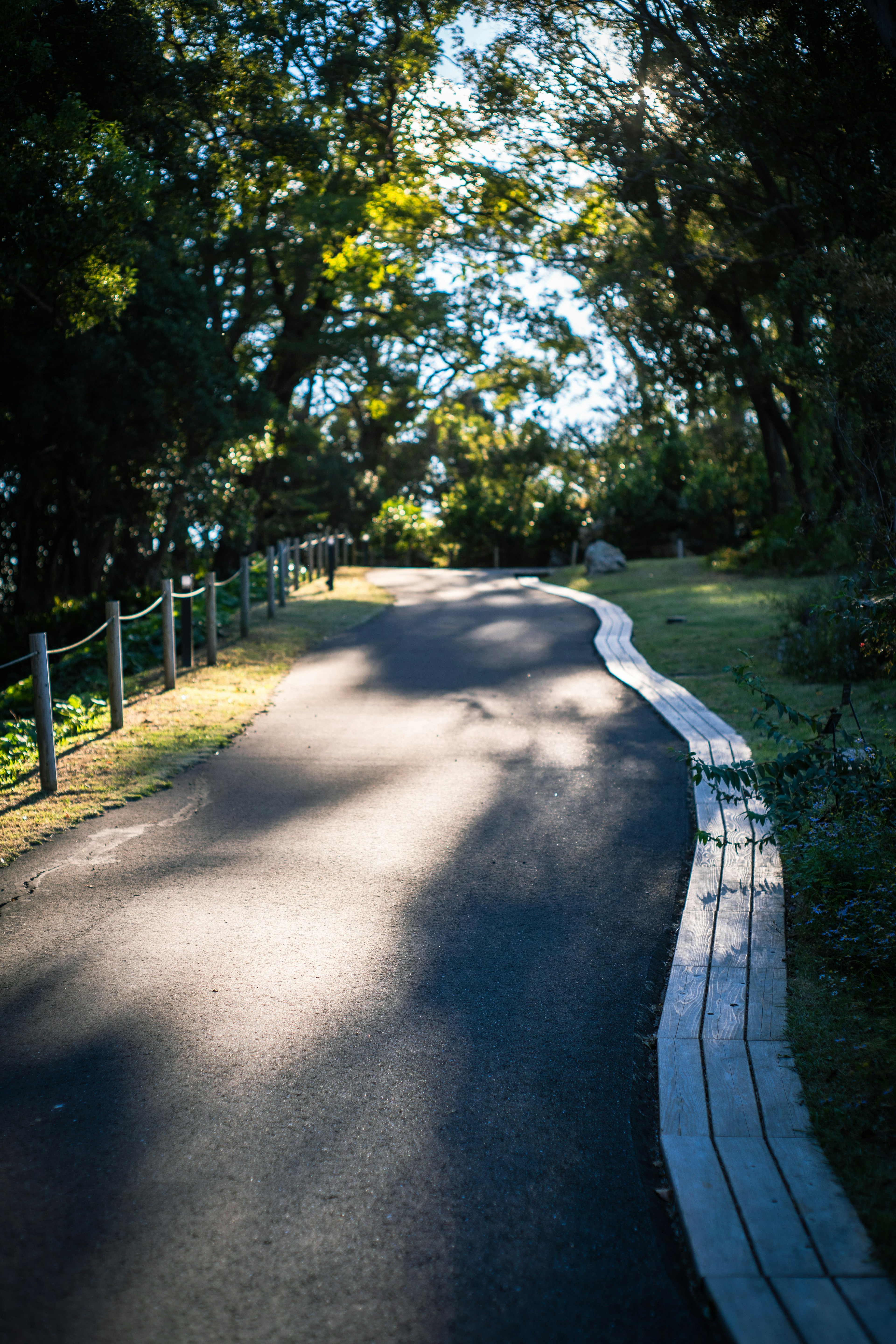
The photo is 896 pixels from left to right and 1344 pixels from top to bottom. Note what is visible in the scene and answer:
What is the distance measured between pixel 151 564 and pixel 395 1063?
20351 millimetres

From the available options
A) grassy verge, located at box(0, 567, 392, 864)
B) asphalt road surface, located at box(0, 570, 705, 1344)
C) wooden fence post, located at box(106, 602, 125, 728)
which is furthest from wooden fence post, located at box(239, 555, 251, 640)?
asphalt road surface, located at box(0, 570, 705, 1344)

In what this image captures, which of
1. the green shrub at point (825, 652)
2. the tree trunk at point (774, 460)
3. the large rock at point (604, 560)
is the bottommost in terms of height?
the green shrub at point (825, 652)

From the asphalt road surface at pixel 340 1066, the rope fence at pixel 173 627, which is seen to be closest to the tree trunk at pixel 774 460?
the rope fence at pixel 173 627

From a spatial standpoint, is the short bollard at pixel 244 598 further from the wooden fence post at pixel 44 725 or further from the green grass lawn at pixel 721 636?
the wooden fence post at pixel 44 725

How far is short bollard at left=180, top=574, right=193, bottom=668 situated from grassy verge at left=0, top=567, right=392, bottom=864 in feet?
0.64

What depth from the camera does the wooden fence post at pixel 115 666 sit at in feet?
30.4

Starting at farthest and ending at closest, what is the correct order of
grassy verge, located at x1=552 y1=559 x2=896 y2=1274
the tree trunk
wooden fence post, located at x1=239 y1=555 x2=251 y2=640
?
1. the tree trunk
2. wooden fence post, located at x1=239 y1=555 x2=251 y2=640
3. grassy verge, located at x1=552 y1=559 x2=896 y2=1274

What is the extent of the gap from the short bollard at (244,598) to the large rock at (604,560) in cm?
1323

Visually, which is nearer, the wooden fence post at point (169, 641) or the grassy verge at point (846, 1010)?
the grassy verge at point (846, 1010)

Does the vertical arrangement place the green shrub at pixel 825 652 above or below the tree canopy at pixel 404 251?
below

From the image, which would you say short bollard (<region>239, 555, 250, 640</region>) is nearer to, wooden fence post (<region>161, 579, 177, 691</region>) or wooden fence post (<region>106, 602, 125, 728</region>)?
wooden fence post (<region>161, 579, 177, 691</region>)

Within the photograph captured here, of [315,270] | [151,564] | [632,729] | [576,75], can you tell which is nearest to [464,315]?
[315,270]

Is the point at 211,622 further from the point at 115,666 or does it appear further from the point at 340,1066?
the point at 340,1066

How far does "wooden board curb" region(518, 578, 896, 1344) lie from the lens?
258 cm
